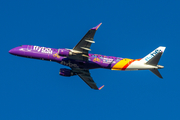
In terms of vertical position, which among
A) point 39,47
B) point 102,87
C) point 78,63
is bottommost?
point 102,87

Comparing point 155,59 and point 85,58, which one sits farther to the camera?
point 85,58

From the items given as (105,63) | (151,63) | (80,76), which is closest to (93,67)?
(105,63)

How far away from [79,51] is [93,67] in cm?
590

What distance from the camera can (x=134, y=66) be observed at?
64062 millimetres

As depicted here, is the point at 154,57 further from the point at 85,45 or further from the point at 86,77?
the point at 86,77

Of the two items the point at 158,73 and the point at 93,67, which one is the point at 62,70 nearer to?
the point at 93,67

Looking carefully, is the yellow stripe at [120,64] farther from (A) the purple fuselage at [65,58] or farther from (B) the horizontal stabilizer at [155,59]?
(B) the horizontal stabilizer at [155,59]

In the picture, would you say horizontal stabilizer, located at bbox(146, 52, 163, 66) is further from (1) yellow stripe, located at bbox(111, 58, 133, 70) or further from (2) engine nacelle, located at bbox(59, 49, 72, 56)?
(2) engine nacelle, located at bbox(59, 49, 72, 56)

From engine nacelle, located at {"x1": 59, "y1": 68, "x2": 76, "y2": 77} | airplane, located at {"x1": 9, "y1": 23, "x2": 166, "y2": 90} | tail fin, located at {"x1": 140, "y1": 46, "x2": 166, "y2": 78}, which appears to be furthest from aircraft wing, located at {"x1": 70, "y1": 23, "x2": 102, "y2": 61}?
tail fin, located at {"x1": 140, "y1": 46, "x2": 166, "y2": 78}

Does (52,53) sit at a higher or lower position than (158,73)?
higher

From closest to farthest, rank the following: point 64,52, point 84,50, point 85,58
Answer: point 64,52, point 84,50, point 85,58

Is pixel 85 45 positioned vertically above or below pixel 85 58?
above

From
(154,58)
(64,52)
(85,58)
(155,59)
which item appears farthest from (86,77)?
(155,59)

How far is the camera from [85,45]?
6050 centimetres
